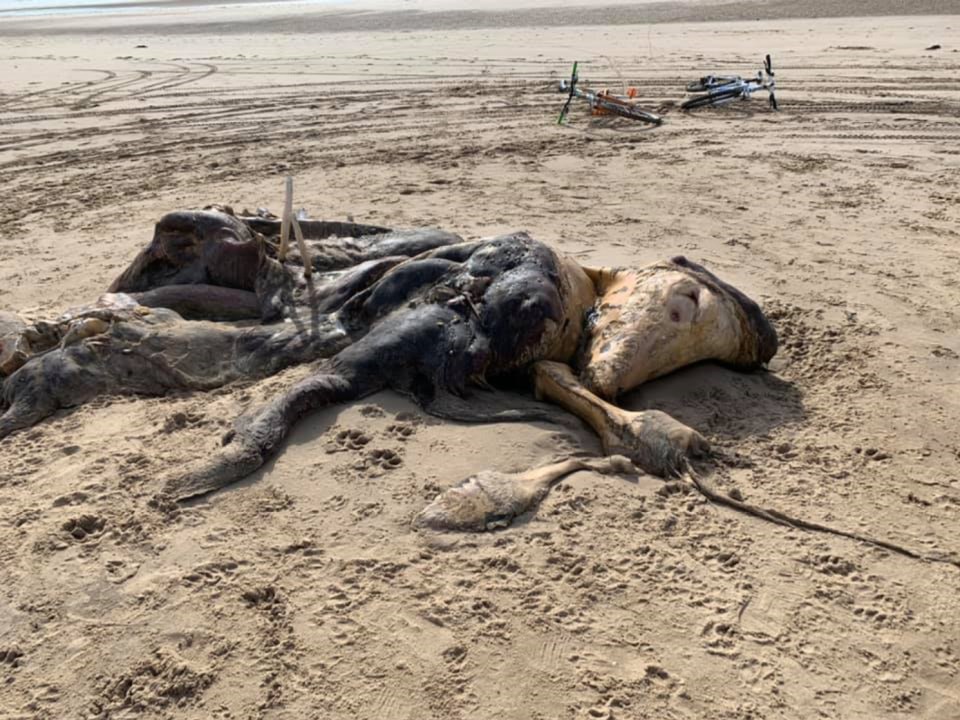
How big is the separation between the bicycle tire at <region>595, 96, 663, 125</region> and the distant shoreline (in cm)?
1381

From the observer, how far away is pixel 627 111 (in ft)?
35.6

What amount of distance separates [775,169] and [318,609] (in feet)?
23.3

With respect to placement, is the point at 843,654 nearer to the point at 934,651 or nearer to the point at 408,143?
the point at 934,651

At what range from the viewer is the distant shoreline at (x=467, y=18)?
23.4 metres

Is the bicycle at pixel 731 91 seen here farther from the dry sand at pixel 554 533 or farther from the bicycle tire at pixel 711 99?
the dry sand at pixel 554 533

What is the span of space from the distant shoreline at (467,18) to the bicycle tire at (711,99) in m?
12.4

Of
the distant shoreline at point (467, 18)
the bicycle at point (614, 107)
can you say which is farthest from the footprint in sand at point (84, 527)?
the distant shoreline at point (467, 18)

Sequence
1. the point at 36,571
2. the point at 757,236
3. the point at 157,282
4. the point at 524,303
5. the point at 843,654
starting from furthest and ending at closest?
the point at 757,236 < the point at 157,282 < the point at 524,303 < the point at 36,571 < the point at 843,654

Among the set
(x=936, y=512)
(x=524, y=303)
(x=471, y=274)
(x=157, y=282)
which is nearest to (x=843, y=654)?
(x=936, y=512)

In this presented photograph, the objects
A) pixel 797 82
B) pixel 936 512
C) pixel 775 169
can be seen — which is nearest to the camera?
pixel 936 512

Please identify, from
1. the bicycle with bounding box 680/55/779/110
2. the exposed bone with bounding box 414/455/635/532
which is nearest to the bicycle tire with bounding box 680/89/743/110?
the bicycle with bounding box 680/55/779/110

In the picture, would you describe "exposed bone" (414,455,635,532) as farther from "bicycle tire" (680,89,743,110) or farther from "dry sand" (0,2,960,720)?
"bicycle tire" (680,89,743,110)

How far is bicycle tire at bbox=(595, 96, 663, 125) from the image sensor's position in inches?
418

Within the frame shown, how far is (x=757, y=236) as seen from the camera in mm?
6727
